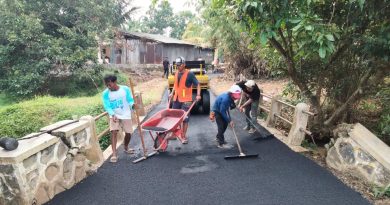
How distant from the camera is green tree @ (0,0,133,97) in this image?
17.4 meters

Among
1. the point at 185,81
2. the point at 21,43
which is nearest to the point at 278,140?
the point at 185,81

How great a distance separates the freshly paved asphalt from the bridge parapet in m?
0.20

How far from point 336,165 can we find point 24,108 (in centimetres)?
1018

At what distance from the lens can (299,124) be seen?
721 cm

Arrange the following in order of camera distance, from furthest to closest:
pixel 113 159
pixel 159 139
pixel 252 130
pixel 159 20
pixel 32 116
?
pixel 159 20 < pixel 32 116 < pixel 252 130 < pixel 159 139 < pixel 113 159

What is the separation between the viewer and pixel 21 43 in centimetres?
1761

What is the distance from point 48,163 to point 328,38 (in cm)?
429

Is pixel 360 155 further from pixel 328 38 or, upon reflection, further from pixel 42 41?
pixel 42 41

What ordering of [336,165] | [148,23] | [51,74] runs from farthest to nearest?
[148,23]
[51,74]
[336,165]

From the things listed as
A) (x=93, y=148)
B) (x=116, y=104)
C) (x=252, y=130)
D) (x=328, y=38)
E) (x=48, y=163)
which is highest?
(x=328, y=38)

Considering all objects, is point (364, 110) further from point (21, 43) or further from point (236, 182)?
point (21, 43)

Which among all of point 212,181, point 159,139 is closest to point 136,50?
point 159,139

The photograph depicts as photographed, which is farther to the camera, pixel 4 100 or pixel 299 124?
pixel 4 100

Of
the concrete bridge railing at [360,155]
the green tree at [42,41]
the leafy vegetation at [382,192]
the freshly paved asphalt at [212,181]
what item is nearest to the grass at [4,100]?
the green tree at [42,41]
